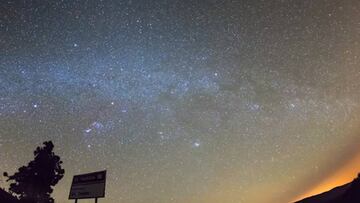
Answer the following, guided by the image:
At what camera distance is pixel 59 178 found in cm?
4956

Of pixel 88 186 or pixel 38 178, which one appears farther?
pixel 38 178

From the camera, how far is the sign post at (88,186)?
30484mm

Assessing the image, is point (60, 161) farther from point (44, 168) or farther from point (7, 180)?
point (7, 180)

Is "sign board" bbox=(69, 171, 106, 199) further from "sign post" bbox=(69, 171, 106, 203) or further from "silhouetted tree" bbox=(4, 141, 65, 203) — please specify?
"silhouetted tree" bbox=(4, 141, 65, 203)

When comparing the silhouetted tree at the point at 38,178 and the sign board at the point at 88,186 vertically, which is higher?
the silhouetted tree at the point at 38,178

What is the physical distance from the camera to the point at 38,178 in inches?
1890

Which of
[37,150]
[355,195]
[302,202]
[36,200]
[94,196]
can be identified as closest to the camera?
[94,196]

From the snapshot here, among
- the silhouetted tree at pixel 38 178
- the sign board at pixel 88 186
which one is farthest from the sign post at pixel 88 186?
the silhouetted tree at pixel 38 178

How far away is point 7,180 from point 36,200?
515 centimetres

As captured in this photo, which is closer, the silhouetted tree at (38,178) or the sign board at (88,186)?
the sign board at (88,186)

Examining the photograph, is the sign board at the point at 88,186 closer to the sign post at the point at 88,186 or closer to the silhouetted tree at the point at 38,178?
the sign post at the point at 88,186

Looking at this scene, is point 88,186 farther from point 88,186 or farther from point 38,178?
point 38,178

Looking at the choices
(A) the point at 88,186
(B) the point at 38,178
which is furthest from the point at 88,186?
(B) the point at 38,178

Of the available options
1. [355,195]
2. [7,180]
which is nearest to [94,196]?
[7,180]
